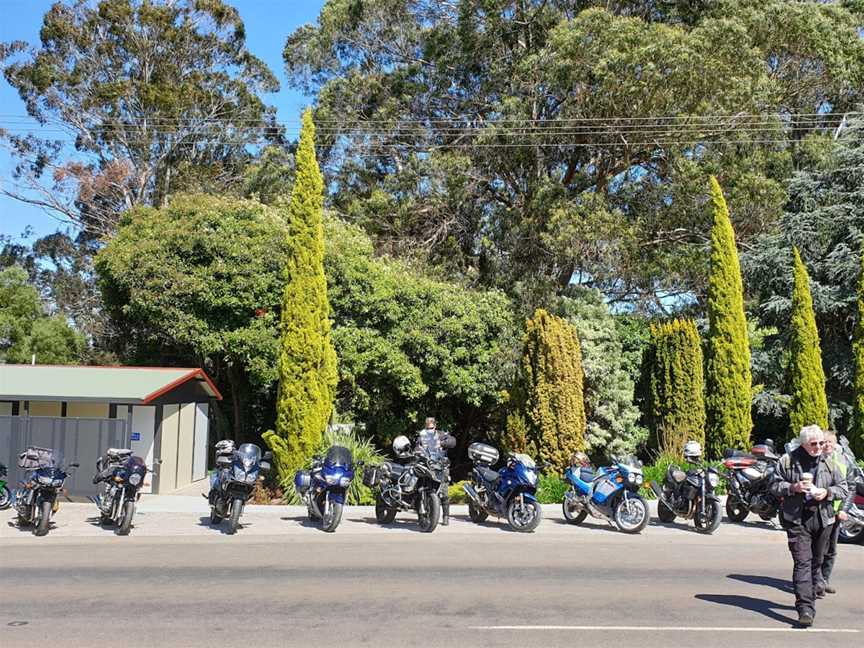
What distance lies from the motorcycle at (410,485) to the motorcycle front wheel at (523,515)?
1.14 meters

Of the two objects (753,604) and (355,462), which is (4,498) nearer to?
(355,462)

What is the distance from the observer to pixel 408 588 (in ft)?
28.7

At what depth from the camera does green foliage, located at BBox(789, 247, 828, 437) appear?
68.3 feet

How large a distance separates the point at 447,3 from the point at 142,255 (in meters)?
16.4

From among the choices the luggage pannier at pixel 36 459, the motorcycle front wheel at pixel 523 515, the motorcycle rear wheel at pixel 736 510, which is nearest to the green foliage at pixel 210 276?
the luggage pannier at pixel 36 459

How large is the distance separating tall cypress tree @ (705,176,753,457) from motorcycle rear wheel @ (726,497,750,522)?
6033 mm

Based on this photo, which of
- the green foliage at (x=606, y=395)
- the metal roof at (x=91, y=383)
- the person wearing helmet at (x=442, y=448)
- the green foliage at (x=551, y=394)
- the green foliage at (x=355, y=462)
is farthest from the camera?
the green foliage at (x=606, y=395)

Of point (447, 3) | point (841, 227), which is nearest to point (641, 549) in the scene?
point (841, 227)

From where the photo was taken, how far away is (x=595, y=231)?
84.2 ft

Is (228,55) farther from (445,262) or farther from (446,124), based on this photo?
(445,262)

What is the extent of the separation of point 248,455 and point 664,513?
274 inches

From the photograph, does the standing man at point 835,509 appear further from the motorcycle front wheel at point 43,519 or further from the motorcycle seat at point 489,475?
the motorcycle front wheel at point 43,519

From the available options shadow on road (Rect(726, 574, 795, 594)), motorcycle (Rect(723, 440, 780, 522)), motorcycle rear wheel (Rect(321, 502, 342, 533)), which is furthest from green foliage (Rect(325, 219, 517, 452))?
shadow on road (Rect(726, 574, 795, 594))

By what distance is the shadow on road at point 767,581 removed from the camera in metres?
9.03
